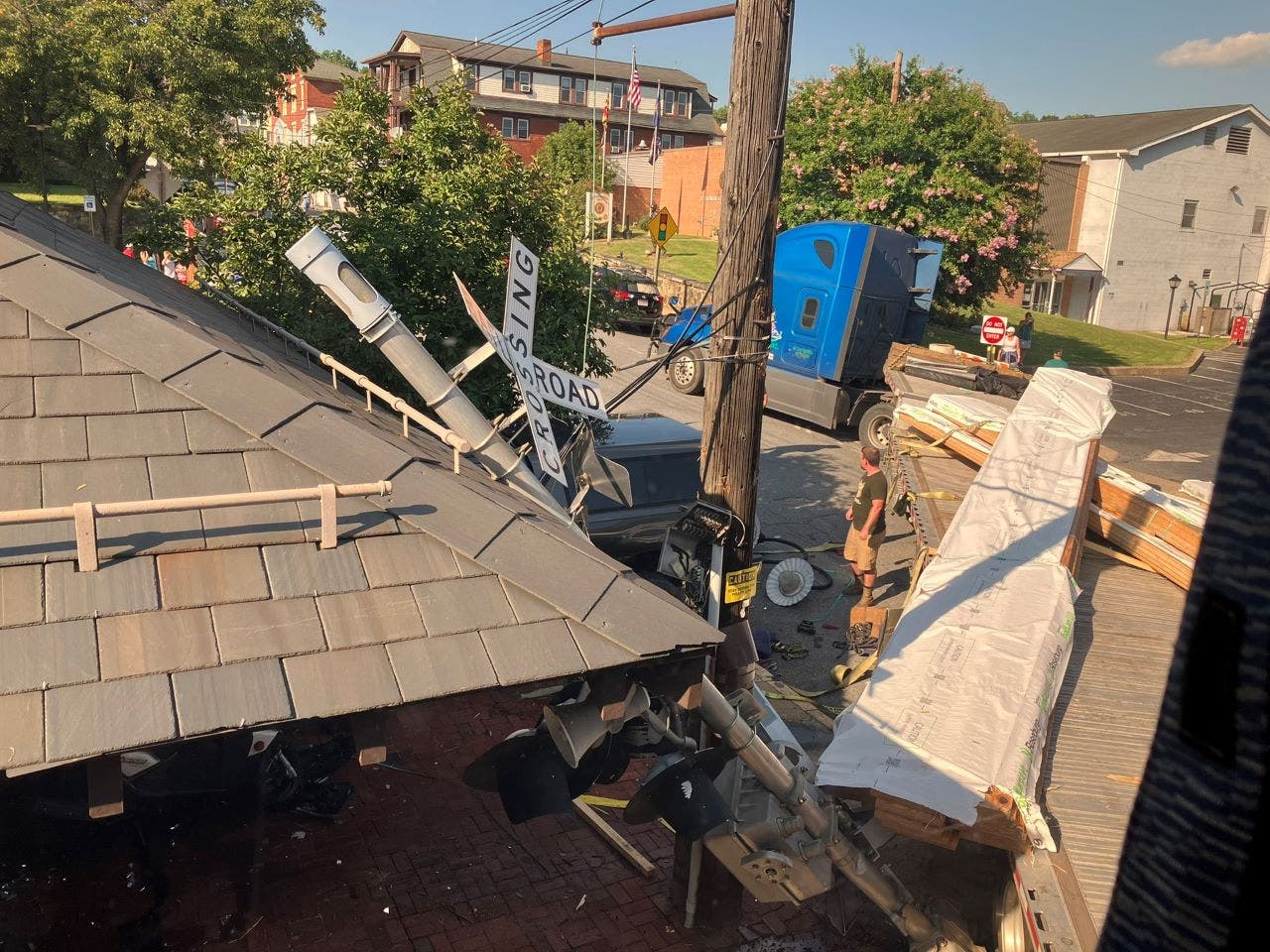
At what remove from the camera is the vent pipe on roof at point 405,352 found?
15.7 feet

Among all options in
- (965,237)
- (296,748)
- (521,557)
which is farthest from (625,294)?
(521,557)

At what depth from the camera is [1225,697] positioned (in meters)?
0.92

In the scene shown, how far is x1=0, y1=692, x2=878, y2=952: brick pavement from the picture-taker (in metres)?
5.95

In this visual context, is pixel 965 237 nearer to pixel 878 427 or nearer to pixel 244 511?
pixel 878 427

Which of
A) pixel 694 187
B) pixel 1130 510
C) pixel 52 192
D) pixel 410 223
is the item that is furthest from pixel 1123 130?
pixel 52 192

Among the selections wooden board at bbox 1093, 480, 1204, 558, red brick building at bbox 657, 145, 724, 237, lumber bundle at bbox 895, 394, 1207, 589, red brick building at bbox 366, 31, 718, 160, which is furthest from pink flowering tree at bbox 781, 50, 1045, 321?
red brick building at bbox 366, 31, 718, 160

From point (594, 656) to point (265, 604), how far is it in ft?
3.78

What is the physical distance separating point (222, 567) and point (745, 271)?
3675 mm

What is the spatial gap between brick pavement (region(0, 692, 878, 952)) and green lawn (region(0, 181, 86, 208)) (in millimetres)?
29004

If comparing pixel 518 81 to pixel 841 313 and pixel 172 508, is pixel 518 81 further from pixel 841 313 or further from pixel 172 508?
pixel 172 508

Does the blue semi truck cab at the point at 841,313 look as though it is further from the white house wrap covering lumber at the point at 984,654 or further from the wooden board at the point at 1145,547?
the white house wrap covering lumber at the point at 984,654

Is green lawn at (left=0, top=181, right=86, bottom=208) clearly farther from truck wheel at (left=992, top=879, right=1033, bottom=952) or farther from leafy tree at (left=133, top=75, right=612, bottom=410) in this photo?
truck wheel at (left=992, top=879, right=1033, bottom=952)

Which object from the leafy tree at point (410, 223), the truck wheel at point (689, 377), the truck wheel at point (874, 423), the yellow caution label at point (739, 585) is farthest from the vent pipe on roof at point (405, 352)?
the truck wheel at point (689, 377)

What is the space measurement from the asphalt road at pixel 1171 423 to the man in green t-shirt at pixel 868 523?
4545 millimetres
